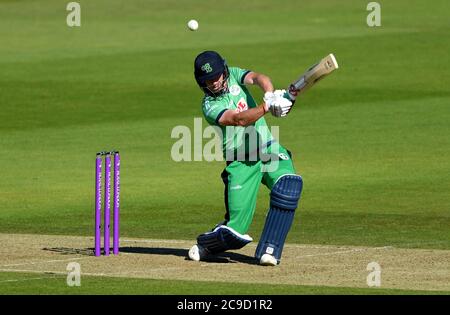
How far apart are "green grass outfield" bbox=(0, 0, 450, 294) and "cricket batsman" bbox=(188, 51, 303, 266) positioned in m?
1.30

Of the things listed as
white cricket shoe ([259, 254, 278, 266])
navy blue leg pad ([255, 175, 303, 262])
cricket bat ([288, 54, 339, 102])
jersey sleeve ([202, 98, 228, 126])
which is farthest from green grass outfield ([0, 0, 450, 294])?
cricket bat ([288, 54, 339, 102])

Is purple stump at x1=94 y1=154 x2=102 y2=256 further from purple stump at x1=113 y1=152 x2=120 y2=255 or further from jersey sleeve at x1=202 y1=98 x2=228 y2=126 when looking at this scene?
jersey sleeve at x1=202 y1=98 x2=228 y2=126

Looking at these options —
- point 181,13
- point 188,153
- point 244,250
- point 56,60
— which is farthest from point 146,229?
point 181,13

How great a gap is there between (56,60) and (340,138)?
13381mm

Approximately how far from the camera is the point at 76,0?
47906 mm

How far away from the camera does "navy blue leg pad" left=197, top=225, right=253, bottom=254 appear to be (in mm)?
13211

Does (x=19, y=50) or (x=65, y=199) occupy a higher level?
(x=19, y=50)

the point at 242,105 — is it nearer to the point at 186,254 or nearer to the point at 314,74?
the point at 314,74

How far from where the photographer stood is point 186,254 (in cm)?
1394

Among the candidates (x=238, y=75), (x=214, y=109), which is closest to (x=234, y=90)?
(x=238, y=75)

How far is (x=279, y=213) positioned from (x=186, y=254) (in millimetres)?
1292

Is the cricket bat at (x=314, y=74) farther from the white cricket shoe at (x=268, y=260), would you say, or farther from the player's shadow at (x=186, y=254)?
the player's shadow at (x=186, y=254)

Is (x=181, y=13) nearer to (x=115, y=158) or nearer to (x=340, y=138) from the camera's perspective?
(x=340, y=138)
